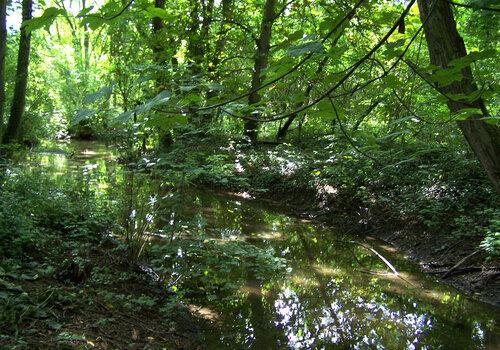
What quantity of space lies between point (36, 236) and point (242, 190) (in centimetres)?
736

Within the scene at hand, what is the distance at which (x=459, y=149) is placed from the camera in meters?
9.12

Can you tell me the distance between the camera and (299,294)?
541 centimetres

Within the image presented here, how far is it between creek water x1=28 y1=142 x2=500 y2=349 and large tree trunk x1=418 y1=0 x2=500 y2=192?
229 cm

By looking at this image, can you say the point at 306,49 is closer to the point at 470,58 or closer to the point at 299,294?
the point at 470,58

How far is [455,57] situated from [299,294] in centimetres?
354

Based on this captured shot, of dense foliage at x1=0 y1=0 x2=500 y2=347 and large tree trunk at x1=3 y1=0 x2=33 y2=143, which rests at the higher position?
large tree trunk at x1=3 y1=0 x2=33 y2=143

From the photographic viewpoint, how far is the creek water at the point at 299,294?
4.47 metres

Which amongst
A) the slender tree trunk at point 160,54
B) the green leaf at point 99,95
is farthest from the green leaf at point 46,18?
the slender tree trunk at point 160,54

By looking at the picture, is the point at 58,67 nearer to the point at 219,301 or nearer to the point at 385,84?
the point at 219,301

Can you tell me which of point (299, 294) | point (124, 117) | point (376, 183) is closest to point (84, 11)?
point (124, 117)

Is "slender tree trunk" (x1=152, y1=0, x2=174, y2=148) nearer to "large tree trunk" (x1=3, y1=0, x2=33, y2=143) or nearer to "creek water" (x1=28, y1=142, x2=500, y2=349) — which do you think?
"creek water" (x1=28, y1=142, x2=500, y2=349)

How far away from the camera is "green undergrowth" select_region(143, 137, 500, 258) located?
249 inches

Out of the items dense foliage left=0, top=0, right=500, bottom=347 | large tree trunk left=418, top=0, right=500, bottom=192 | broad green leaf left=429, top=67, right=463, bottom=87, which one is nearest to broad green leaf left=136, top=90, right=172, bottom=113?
dense foliage left=0, top=0, right=500, bottom=347

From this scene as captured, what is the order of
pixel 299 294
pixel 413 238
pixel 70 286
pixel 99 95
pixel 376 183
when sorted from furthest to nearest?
pixel 376 183
pixel 413 238
pixel 299 294
pixel 70 286
pixel 99 95
